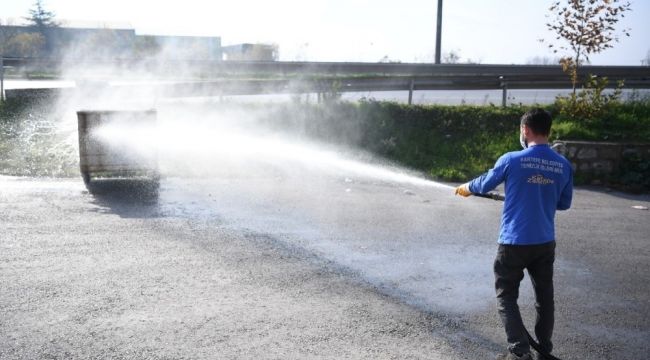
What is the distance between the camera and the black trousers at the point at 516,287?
13.5 feet

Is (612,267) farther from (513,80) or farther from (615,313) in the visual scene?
(513,80)

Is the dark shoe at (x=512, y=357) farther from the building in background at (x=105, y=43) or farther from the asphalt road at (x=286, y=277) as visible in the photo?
the building in background at (x=105, y=43)

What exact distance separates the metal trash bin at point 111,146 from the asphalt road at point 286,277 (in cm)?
53

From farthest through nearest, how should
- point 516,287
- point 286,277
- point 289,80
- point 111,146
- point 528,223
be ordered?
point 289,80 → point 111,146 → point 286,277 → point 516,287 → point 528,223

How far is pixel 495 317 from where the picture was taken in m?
4.99

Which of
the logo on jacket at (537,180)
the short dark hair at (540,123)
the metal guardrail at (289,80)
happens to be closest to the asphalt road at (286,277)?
the logo on jacket at (537,180)

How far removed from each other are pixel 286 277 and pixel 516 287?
236 centimetres

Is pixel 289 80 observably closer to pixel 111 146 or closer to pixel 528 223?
pixel 111 146

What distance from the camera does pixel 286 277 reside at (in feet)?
18.9

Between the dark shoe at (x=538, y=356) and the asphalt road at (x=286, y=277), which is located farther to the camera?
the asphalt road at (x=286, y=277)

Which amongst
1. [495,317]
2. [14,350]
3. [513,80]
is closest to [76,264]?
[14,350]

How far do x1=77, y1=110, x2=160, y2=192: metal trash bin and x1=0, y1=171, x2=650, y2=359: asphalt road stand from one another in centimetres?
53

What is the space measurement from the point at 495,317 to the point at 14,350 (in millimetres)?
3751

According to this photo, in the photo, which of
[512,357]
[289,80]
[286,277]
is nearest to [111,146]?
[286,277]
